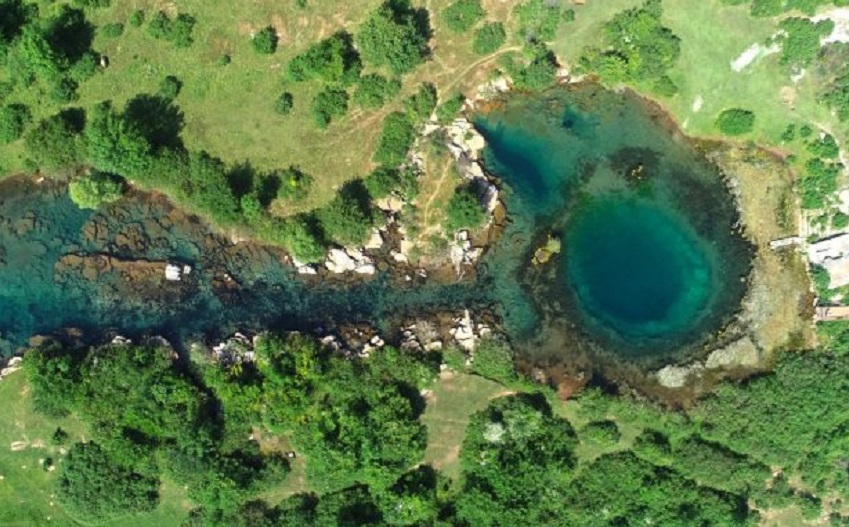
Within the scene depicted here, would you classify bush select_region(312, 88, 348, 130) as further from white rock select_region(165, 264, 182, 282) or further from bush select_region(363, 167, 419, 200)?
white rock select_region(165, 264, 182, 282)

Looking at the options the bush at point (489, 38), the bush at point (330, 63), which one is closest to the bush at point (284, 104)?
the bush at point (330, 63)

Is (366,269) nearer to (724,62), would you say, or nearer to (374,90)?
(374,90)

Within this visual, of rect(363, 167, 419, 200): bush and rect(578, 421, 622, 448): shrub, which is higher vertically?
rect(363, 167, 419, 200): bush

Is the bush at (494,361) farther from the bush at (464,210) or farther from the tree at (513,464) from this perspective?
the bush at (464,210)

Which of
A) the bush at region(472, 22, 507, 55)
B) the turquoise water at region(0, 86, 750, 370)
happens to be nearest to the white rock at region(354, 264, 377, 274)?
the turquoise water at region(0, 86, 750, 370)

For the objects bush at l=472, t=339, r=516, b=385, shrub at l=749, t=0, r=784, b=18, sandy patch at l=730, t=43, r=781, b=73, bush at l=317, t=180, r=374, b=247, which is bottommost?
bush at l=472, t=339, r=516, b=385

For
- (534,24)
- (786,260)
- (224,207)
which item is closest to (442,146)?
(534,24)

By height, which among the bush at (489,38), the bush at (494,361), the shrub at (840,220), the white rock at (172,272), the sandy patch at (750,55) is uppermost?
the sandy patch at (750,55)
